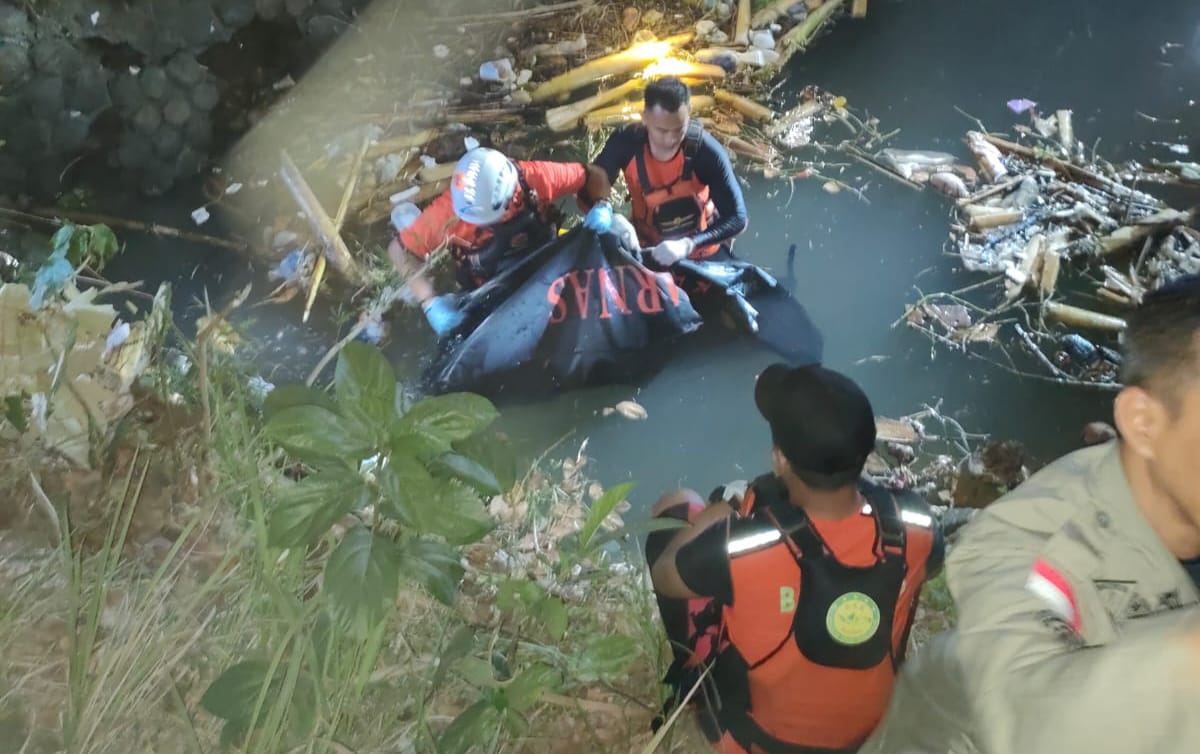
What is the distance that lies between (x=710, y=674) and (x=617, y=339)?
80 cm

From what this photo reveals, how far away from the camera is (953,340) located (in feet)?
5.81

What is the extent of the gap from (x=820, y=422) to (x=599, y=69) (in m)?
1.47

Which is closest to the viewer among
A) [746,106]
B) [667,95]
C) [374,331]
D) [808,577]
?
[808,577]

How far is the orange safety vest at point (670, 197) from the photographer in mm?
2057

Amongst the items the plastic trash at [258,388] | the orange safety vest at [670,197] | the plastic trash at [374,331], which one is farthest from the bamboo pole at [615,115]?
the plastic trash at [258,388]

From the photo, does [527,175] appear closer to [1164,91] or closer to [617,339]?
[617,339]

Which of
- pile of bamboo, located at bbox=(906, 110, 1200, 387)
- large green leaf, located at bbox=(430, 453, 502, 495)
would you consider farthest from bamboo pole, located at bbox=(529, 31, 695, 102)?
large green leaf, located at bbox=(430, 453, 502, 495)

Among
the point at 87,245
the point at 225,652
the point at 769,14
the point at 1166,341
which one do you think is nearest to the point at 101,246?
the point at 87,245

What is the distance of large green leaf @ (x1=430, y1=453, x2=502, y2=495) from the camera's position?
2.69 ft

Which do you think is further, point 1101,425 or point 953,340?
point 953,340

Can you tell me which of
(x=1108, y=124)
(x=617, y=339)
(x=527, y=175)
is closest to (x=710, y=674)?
(x=617, y=339)

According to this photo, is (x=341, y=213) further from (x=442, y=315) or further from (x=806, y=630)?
(x=806, y=630)

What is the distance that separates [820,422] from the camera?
1042mm

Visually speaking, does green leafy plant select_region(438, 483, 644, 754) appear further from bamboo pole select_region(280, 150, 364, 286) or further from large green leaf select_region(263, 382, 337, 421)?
bamboo pole select_region(280, 150, 364, 286)
